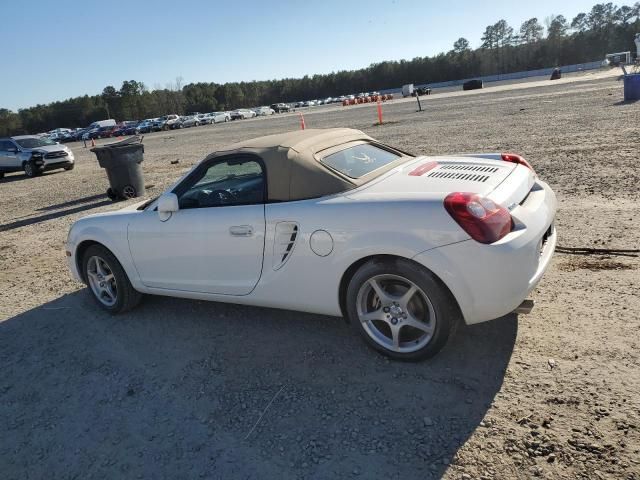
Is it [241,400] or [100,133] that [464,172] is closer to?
[241,400]

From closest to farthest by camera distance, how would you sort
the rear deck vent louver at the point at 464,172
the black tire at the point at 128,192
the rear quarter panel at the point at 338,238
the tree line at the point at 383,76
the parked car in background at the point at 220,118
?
1. the rear quarter panel at the point at 338,238
2. the rear deck vent louver at the point at 464,172
3. the black tire at the point at 128,192
4. the parked car in background at the point at 220,118
5. the tree line at the point at 383,76

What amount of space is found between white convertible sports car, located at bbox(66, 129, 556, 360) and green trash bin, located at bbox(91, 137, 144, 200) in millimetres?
7644

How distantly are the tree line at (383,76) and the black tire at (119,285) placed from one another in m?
124

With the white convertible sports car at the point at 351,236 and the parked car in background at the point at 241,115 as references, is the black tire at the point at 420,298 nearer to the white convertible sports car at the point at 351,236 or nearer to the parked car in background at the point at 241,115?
the white convertible sports car at the point at 351,236

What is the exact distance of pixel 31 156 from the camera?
66.9ft

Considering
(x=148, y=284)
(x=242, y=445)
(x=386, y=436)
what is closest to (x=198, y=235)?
(x=148, y=284)

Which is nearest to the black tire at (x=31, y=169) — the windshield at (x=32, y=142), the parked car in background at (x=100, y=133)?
the windshield at (x=32, y=142)

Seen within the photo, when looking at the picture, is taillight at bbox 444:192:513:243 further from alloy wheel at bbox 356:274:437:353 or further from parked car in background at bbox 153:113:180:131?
parked car in background at bbox 153:113:180:131

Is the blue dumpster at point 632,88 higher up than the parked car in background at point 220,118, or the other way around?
the parked car in background at point 220,118

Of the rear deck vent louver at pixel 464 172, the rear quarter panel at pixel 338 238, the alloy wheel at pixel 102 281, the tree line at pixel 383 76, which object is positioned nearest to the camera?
the rear quarter panel at pixel 338 238

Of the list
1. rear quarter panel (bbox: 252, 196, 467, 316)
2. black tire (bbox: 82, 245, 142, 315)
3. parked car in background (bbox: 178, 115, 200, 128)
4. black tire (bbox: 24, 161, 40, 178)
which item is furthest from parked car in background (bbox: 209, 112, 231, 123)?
rear quarter panel (bbox: 252, 196, 467, 316)

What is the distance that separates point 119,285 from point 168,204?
3.80 feet

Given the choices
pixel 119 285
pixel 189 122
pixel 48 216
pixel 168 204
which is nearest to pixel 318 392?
pixel 168 204

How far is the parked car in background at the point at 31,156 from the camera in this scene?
2047 cm
